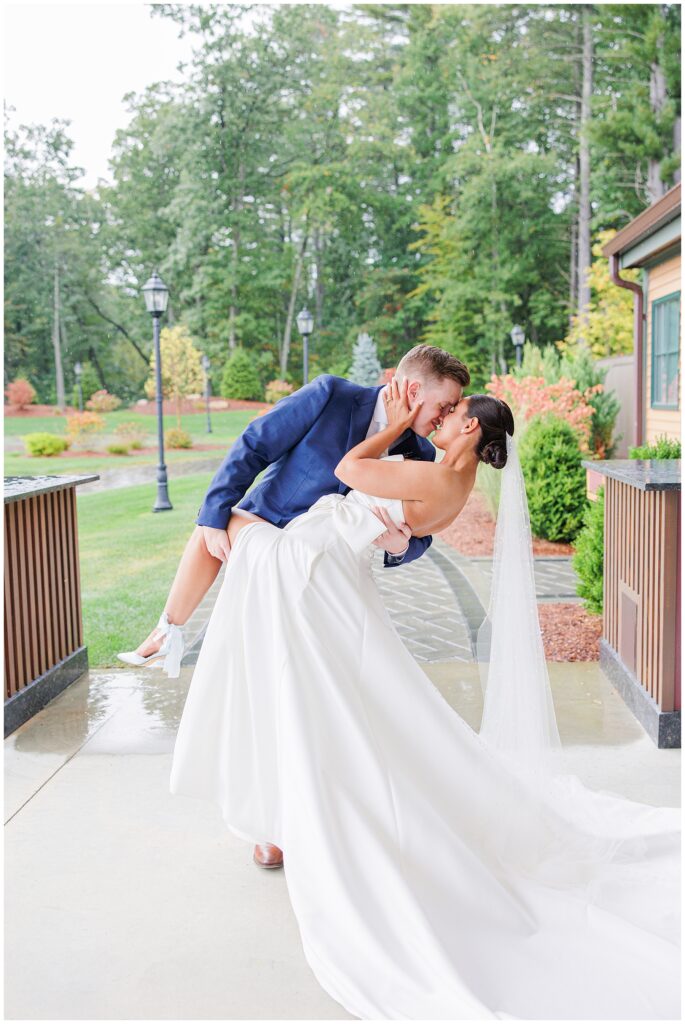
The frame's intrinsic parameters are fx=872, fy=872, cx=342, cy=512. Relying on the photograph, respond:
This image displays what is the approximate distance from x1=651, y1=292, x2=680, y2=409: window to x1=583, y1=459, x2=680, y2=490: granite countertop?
5.88m

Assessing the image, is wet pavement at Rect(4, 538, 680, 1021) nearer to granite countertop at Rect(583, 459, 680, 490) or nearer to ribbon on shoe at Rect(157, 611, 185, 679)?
ribbon on shoe at Rect(157, 611, 185, 679)

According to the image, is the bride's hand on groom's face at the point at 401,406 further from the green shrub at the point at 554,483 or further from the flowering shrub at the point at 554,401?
the flowering shrub at the point at 554,401

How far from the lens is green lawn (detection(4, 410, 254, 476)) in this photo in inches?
806

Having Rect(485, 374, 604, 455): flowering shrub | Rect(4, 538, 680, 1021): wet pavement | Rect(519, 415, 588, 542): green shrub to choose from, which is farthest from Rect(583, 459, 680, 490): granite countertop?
Rect(485, 374, 604, 455): flowering shrub

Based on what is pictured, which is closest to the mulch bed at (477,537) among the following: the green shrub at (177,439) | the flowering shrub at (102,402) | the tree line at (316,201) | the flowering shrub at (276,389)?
the green shrub at (177,439)

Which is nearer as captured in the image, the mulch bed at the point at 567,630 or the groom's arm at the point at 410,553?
the groom's arm at the point at 410,553

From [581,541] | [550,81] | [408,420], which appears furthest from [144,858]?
[550,81]

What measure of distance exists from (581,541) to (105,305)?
23228 mm

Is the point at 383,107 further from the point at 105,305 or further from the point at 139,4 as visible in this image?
the point at 105,305

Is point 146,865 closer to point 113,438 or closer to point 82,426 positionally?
point 82,426

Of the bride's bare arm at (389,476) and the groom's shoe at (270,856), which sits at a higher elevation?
the bride's bare arm at (389,476)

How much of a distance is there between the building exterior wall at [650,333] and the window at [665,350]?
0.09 meters

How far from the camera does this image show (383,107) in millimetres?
25359

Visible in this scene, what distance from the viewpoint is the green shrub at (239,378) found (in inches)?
1006
